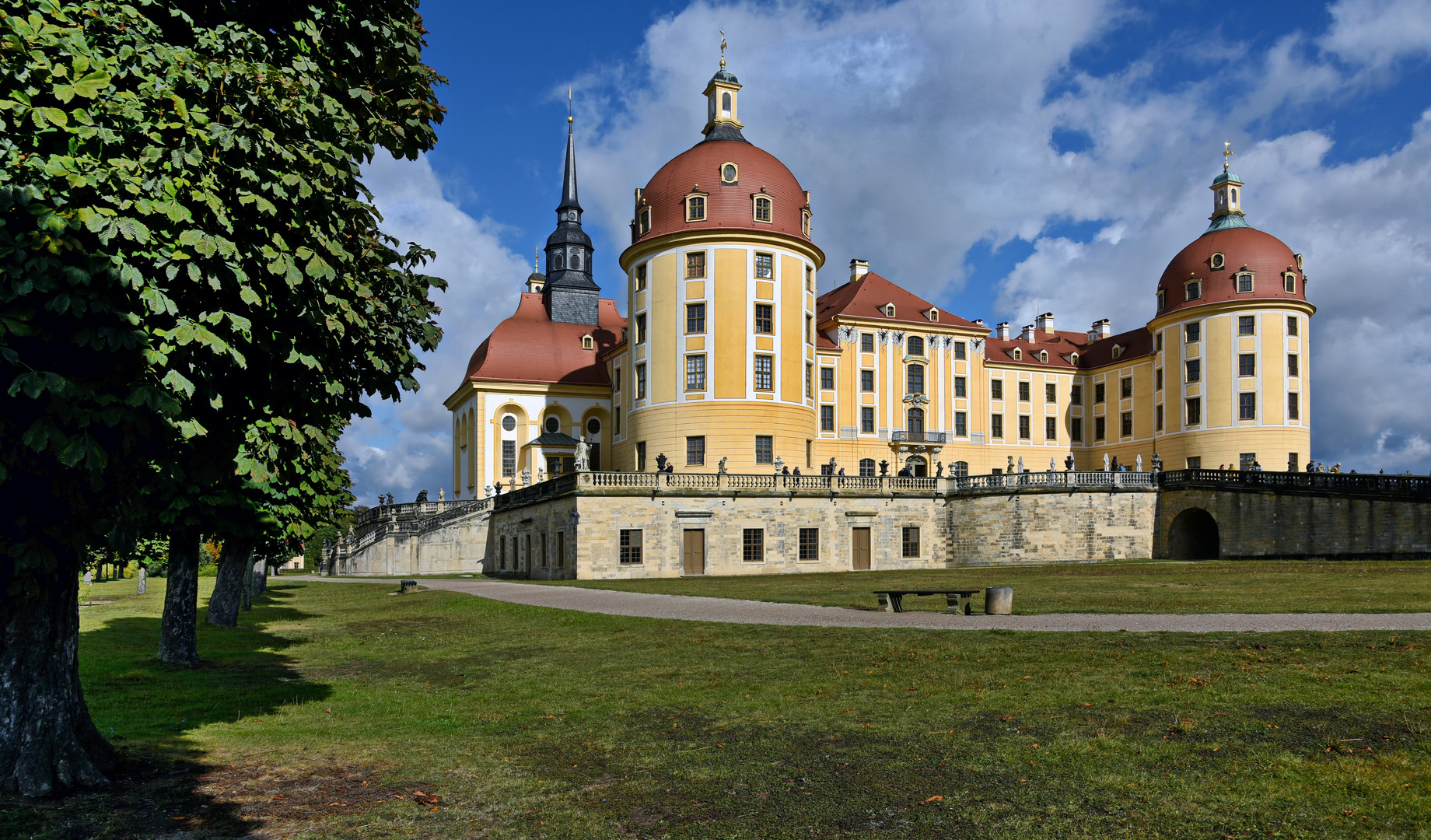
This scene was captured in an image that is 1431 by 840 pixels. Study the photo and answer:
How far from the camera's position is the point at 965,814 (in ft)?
23.7

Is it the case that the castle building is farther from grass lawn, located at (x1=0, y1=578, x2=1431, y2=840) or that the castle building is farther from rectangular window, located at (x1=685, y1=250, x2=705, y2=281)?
grass lawn, located at (x1=0, y1=578, x2=1431, y2=840)

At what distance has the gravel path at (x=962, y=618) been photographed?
16031 millimetres

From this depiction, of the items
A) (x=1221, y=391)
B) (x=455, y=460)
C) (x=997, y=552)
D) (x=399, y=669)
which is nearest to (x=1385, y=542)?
(x=997, y=552)

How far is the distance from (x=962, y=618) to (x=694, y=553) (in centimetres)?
2442

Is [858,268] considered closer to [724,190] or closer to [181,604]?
[724,190]

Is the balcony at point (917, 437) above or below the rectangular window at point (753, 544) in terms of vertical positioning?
above

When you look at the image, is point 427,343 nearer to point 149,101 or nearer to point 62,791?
point 149,101

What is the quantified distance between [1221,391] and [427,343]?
6433cm

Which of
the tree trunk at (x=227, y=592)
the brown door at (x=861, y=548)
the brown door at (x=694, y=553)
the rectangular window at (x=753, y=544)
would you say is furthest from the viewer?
the brown door at (x=861, y=548)

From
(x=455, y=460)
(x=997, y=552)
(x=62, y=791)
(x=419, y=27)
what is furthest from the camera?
(x=455, y=460)

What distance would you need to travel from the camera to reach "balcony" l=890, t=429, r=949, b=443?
64.4m

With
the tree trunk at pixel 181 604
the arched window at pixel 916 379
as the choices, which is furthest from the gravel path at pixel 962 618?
the arched window at pixel 916 379

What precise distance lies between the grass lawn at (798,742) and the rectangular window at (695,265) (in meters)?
37.1

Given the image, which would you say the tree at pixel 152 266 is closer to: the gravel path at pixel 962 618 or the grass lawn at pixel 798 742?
the grass lawn at pixel 798 742
